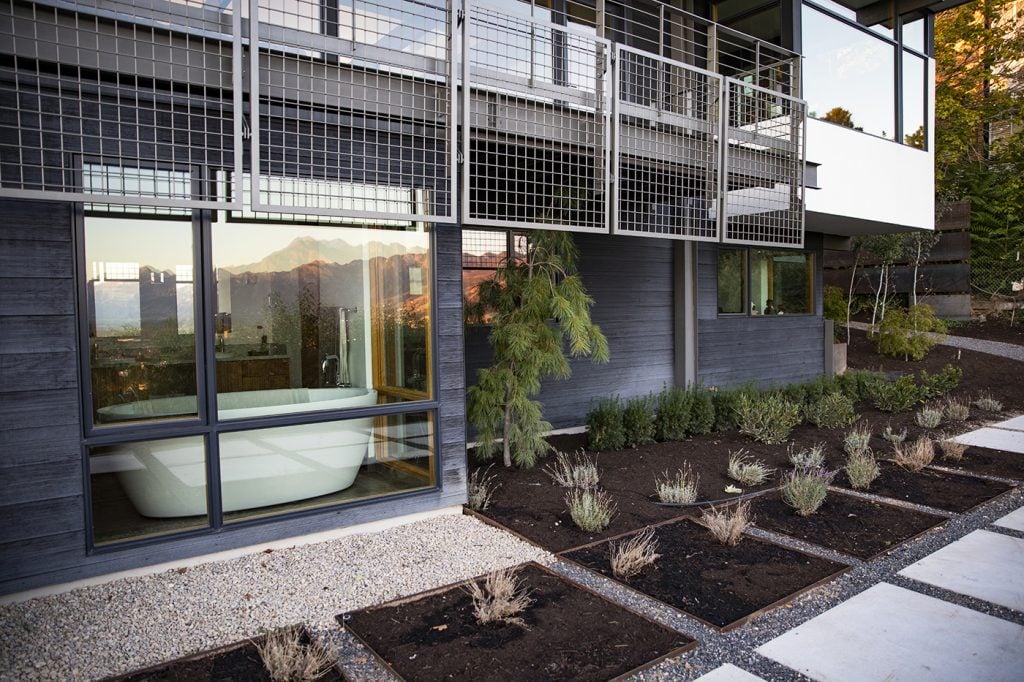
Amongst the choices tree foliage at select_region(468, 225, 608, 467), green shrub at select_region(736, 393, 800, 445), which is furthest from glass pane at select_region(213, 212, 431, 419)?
green shrub at select_region(736, 393, 800, 445)

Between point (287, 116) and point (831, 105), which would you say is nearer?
point (287, 116)

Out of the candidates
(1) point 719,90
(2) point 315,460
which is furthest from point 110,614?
(1) point 719,90

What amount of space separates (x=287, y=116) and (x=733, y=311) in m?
7.07

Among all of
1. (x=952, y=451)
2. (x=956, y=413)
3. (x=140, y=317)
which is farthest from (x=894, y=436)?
(x=140, y=317)

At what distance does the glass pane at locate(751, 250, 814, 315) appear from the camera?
9.81 meters

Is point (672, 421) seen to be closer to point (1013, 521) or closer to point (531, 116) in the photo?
point (1013, 521)

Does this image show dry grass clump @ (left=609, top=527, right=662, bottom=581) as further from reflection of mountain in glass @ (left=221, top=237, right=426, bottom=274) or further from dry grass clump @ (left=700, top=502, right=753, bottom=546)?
reflection of mountain in glass @ (left=221, top=237, right=426, bottom=274)

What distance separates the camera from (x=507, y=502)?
4922mm

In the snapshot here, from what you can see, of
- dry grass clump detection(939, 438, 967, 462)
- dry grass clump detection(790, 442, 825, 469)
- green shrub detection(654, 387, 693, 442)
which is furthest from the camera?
green shrub detection(654, 387, 693, 442)

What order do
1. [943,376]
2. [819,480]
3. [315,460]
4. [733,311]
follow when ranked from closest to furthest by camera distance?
1. [315,460]
2. [819,480]
3. [733,311]
4. [943,376]

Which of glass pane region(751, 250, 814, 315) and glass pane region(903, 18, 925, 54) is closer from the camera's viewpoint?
glass pane region(903, 18, 925, 54)

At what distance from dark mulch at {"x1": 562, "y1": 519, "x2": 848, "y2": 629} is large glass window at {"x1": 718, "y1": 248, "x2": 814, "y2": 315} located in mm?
5595

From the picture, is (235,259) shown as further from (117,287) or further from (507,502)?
(507,502)

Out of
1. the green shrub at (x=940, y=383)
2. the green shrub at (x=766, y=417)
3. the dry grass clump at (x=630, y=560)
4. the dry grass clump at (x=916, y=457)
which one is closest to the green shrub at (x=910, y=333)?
the green shrub at (x=940, y=383)
